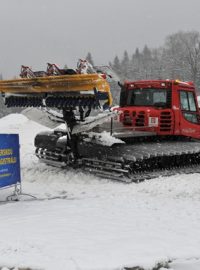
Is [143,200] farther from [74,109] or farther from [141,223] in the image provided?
[74,109]

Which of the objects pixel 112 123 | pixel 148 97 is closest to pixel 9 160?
pixel 112 123

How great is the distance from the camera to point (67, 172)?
1281 cm

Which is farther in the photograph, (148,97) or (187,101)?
(187,101)

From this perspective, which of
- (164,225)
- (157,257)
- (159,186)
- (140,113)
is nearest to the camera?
(157,257)

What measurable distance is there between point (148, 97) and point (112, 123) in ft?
4.99

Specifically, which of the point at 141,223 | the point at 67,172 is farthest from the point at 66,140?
the point at 141,223

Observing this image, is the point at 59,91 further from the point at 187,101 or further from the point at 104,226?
the point at 104,226

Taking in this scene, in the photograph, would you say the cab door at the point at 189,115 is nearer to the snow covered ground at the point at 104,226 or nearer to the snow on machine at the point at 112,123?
the snow on machine at the point at 112,123

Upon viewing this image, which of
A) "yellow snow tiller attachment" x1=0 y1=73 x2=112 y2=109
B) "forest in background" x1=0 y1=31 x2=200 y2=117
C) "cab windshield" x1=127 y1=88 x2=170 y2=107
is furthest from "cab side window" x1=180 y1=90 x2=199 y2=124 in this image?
"forest in background" x1=0 y1=31 x2=200 y2=117

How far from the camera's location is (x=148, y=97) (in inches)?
Answer: 550

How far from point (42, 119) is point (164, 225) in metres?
7.18

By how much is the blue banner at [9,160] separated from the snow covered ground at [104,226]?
53cm

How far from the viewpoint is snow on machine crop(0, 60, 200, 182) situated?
1136cm

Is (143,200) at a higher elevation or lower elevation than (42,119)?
lower
